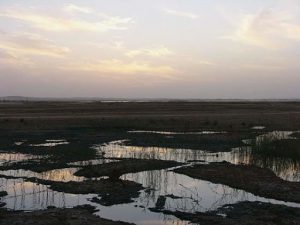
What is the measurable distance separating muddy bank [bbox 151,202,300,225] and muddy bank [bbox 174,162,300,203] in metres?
2.04

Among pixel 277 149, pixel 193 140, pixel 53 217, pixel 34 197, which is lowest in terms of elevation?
pixel 34 197

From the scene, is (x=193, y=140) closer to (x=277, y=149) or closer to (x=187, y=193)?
(x=277, y=149)

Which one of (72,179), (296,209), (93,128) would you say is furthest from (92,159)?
(93,128)

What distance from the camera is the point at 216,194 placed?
736 inches

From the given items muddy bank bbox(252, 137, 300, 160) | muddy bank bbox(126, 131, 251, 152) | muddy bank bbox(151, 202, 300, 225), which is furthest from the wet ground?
muddy bank bbox(126, 131, 251, 152)

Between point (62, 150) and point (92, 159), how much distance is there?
410 centimetres

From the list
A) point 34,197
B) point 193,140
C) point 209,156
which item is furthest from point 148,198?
point 193,140

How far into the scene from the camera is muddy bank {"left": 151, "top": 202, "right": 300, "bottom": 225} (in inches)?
568

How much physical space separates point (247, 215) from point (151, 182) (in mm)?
6407

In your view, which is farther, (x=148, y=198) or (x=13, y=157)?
(x=13, y=157)

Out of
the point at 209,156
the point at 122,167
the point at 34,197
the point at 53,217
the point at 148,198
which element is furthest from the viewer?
the point at 209,156

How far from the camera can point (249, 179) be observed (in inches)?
837

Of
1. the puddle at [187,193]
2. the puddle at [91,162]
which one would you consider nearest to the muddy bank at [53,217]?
the puddle at [187,193]

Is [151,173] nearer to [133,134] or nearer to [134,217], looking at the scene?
[134,217]
